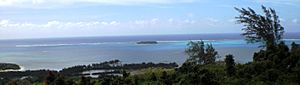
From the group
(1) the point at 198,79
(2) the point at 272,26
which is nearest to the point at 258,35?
(2) the point at 272,26

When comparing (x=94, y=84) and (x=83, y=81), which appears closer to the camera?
(x=83, y=81)

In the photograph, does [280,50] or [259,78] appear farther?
[280,50]

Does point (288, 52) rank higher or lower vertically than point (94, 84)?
higher

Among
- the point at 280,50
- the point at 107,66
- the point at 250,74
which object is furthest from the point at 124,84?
the point at 107,66

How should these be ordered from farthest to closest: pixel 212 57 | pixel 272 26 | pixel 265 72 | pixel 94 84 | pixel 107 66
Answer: pixel 107 66, pixel 212 57, pixel 272 26, pixel 94 84, pixel 265 72

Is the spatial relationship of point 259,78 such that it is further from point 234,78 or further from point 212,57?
point 212,57

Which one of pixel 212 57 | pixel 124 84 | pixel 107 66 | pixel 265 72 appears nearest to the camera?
pixel 265 72

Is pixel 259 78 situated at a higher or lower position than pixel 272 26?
lower

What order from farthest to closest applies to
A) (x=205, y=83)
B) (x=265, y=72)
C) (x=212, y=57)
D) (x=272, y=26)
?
(x=212, y=57)
(x=272, y=26)
(x=265, y=72)
(x=205, y=83)

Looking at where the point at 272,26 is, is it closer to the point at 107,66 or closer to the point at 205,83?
the point at 205,83
